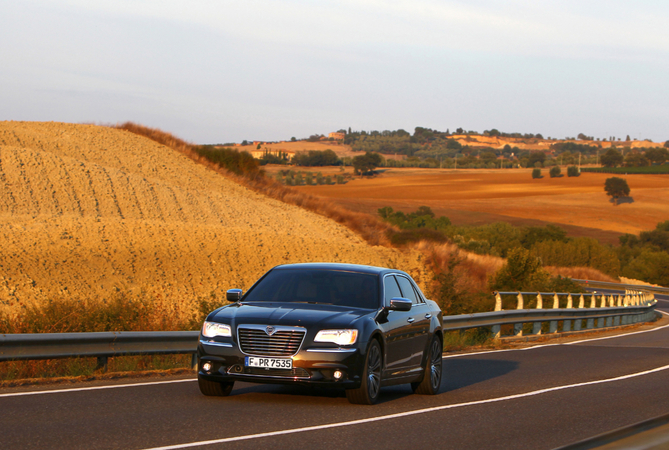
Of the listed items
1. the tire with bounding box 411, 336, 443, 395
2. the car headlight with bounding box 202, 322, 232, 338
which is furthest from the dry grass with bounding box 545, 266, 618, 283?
the car headlight with bounding box 202, 322, 232, 338

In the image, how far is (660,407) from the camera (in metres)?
9.82

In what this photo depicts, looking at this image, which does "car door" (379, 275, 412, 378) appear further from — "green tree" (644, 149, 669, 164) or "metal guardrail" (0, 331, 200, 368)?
"green tree" (644, 149, 669, 164)

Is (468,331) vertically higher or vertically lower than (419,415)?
lower

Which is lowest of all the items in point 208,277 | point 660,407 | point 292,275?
point 208,277

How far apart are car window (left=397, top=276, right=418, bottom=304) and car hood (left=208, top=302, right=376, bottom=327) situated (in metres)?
1.39

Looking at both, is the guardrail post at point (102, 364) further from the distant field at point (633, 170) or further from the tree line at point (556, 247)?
the distant field at point (633, 170)

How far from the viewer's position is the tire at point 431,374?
33.7 feet

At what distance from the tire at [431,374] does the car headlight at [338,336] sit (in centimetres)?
208

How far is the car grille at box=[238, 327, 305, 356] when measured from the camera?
8391mm

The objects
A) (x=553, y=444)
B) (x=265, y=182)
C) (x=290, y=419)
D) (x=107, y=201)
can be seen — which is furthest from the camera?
(x=265, y=182)

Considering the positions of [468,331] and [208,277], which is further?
[208,277]

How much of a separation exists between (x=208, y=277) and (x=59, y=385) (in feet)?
70.1

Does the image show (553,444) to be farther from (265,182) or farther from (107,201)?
(265,182)

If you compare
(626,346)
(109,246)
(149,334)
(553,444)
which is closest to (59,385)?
(149,334)
